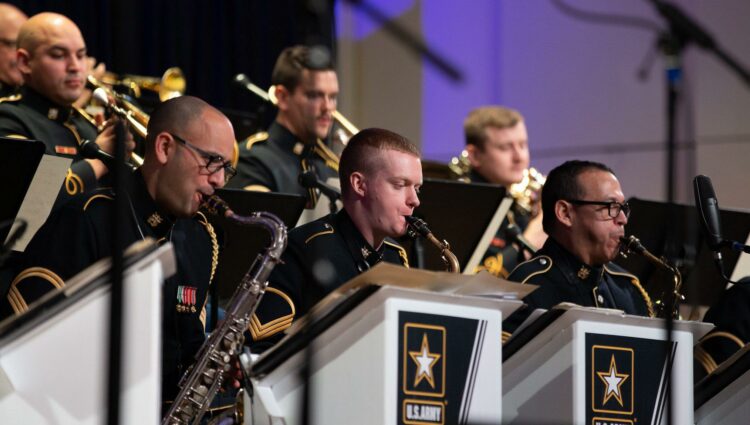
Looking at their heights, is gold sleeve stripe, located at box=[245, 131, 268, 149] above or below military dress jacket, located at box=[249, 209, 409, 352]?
above

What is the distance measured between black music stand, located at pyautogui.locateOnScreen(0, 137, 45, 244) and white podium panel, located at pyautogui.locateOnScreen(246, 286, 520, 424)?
1.06m

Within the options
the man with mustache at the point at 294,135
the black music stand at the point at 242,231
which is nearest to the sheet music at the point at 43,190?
the black music stand at the point at 242,231

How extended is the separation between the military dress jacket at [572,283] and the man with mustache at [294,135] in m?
1.39

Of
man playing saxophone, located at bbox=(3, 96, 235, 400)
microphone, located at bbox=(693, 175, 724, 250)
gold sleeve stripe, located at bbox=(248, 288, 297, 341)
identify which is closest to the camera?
man playing saxophone, located at bbox=(3, 96, 235, 400)

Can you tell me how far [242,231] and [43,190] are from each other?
65 cm

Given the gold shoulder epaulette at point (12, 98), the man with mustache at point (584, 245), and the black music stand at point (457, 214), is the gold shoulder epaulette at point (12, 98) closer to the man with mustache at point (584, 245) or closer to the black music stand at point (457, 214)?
the black music stand at point (457, 214)

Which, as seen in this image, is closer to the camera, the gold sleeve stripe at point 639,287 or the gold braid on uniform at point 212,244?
the gold braid on uniform at point 212,244

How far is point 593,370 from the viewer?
9.82 ft

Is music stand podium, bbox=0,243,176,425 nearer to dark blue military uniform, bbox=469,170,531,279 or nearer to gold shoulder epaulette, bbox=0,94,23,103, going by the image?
gold shoulder epaulette, bbox=0,94,23,103

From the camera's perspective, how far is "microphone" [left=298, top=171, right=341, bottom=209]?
14.1 ft

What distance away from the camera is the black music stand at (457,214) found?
14.2ft

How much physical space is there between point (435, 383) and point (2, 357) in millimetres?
954

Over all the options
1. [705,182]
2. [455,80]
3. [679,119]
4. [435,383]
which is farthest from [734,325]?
[455,80]

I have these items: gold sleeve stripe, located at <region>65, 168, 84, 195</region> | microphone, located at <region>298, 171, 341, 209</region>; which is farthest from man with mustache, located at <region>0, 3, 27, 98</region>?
microphone, located at <region>298, 171, 341, 209</region>
